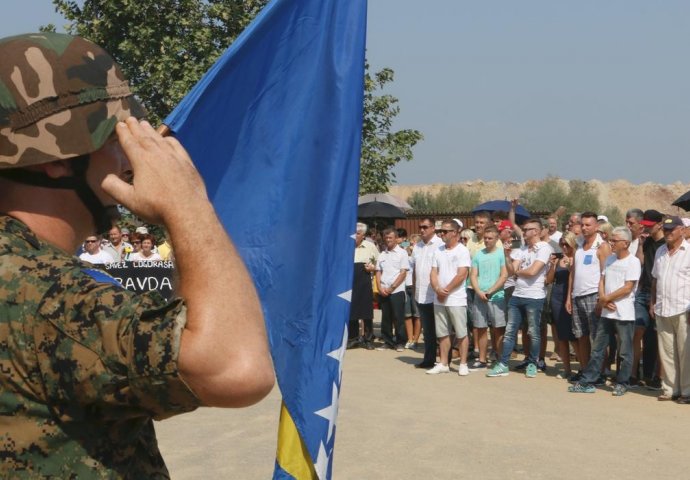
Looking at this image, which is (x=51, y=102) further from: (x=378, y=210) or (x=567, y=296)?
(x=378, y=210)

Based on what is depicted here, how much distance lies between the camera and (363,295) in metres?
15.1

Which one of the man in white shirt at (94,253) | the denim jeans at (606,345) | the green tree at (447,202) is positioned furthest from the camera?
the green tree at (447,202)

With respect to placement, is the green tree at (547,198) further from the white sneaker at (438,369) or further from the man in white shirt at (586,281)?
the man in white shirt at (586,281)

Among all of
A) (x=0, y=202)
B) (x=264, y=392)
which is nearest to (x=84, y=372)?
(x=264, y=392)

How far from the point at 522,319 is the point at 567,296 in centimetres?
76

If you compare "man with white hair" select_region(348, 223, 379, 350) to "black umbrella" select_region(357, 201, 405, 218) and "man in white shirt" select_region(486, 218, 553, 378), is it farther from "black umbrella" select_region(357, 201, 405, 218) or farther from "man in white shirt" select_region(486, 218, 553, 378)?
"black umbrella" select_region(357, 201, 405, 218)

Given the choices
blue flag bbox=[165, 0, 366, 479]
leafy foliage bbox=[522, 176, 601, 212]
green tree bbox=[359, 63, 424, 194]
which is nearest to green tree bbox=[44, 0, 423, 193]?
green tree bbox=[359, 63, 424, 194]

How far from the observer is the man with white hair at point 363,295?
15.0 meters

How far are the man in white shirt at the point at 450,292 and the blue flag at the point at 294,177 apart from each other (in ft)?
28.0

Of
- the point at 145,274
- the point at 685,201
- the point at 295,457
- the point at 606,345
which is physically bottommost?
the point at 606,345

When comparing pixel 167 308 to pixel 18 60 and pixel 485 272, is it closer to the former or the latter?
pixel 18 60

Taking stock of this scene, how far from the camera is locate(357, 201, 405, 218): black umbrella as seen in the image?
65.0 ft

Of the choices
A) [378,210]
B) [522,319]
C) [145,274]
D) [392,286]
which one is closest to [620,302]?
[522,319]

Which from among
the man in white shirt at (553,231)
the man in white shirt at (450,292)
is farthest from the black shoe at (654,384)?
the man in white shirt at (553,231)
